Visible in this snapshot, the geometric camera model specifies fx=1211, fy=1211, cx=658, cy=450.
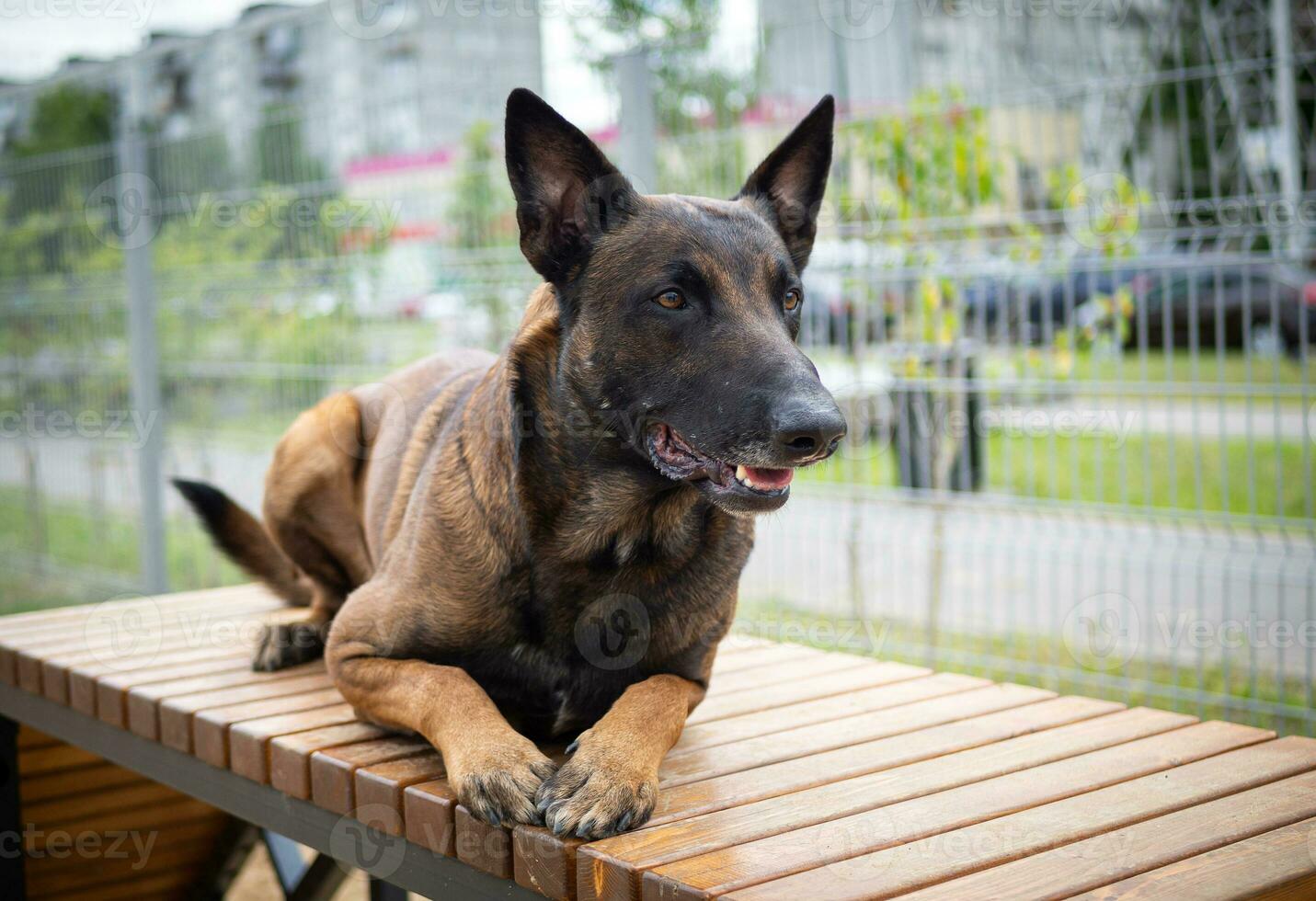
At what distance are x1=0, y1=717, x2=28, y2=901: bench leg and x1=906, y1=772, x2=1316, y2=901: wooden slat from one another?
3.22 m

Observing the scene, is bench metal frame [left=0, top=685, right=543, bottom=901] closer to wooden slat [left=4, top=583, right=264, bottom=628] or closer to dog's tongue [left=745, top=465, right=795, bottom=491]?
wooden slat [left=4, top=583, right=264, bottom=628]

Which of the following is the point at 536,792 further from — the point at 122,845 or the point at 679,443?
the point at 122,845

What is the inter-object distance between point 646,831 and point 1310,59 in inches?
141

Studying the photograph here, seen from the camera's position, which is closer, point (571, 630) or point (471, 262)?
point (571, 630)

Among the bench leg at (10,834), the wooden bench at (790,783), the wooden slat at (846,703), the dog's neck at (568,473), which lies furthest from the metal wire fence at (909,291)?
the bench leg at (10,834)

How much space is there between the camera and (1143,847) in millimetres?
2189

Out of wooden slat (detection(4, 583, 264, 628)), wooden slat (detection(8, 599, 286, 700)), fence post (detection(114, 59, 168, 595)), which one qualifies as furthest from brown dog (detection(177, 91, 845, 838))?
fence post (detection(114, 59, 168, 595))

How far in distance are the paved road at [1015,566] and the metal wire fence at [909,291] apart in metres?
0.03

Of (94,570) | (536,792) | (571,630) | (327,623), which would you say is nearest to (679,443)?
(571,630)

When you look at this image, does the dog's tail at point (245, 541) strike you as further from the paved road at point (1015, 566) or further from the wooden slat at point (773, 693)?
the paved road at point (1015, 566)

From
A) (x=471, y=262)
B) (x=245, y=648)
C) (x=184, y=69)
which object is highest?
(x=184, y=69)

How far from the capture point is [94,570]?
26.7 feet

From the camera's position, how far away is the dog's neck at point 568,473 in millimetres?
2617

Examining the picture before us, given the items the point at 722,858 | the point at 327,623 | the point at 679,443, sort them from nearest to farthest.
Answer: the point at 722,858 < the point at 679,443 < the point at 327,623
